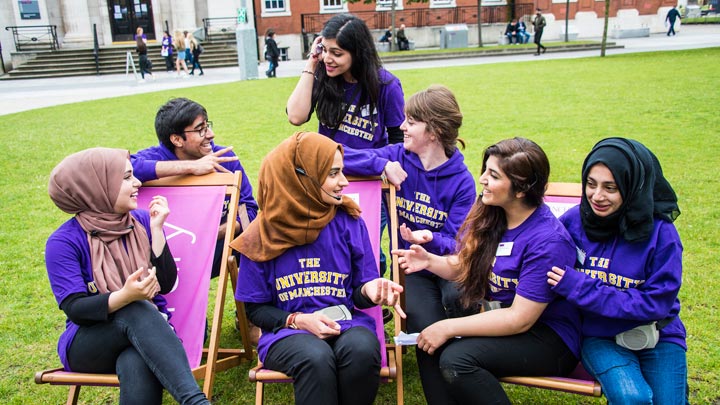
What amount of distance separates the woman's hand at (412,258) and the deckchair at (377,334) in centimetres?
13

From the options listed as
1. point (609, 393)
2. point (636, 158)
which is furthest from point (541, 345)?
point (636, 158)

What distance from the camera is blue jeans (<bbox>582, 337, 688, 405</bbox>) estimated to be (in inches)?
99.3

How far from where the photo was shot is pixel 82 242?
9.61 feet

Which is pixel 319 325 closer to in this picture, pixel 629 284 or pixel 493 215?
pixel 493 215

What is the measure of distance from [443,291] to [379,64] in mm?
1471

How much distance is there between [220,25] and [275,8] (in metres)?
3.99

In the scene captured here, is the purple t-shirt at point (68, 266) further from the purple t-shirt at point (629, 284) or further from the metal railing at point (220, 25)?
the metal railing at point (220, 25)

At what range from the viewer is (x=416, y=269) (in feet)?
10.2

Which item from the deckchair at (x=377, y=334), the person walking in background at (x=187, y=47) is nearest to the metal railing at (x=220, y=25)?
the person walking in background at (x=187, y=47)

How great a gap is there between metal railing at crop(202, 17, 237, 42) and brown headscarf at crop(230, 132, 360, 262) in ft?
90.7

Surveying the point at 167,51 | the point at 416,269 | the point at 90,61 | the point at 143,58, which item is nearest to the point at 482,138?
the point at 416,269

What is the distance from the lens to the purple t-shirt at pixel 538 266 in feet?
8.82

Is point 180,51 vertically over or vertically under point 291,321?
over

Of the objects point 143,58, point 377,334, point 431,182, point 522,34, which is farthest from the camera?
point 522,34
